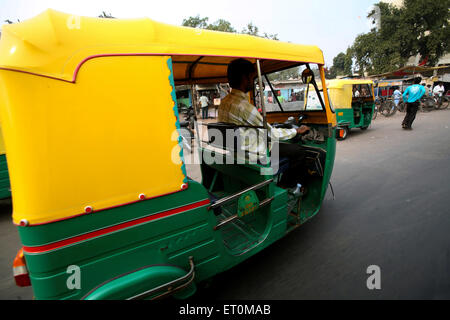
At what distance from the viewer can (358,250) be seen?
2.48 m

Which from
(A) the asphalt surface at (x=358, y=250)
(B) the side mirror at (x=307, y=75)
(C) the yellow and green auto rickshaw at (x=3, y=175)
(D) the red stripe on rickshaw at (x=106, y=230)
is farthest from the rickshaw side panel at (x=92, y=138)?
(C) the yellow and green auto rickshaw at (x=3, y=175)

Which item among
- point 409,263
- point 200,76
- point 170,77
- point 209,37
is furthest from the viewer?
point 200,76

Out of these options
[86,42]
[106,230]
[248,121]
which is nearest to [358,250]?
[248,121]

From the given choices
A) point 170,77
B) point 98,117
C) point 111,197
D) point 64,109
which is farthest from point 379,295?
point 64,109

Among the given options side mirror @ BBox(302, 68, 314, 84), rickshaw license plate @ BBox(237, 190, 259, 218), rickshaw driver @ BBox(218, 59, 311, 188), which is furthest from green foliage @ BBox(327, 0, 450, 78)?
rickshaw license plate @ BBox(237, 190, 259, 218)

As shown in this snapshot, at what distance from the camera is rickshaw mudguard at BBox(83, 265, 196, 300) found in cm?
128

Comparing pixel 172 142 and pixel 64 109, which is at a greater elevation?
pixel 64 109

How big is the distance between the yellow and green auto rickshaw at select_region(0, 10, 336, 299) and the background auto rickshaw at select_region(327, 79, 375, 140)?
7.34 metres

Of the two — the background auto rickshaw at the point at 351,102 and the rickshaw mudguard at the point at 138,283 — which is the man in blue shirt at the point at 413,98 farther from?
the rickshaw mudguard at the point at 138,283

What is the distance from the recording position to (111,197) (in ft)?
4.26

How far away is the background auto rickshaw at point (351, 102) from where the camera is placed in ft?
25.9

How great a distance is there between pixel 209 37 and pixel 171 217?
128 cm

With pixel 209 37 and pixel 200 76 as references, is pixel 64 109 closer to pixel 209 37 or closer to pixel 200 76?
pixel 209 37

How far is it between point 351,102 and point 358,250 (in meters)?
7.17
